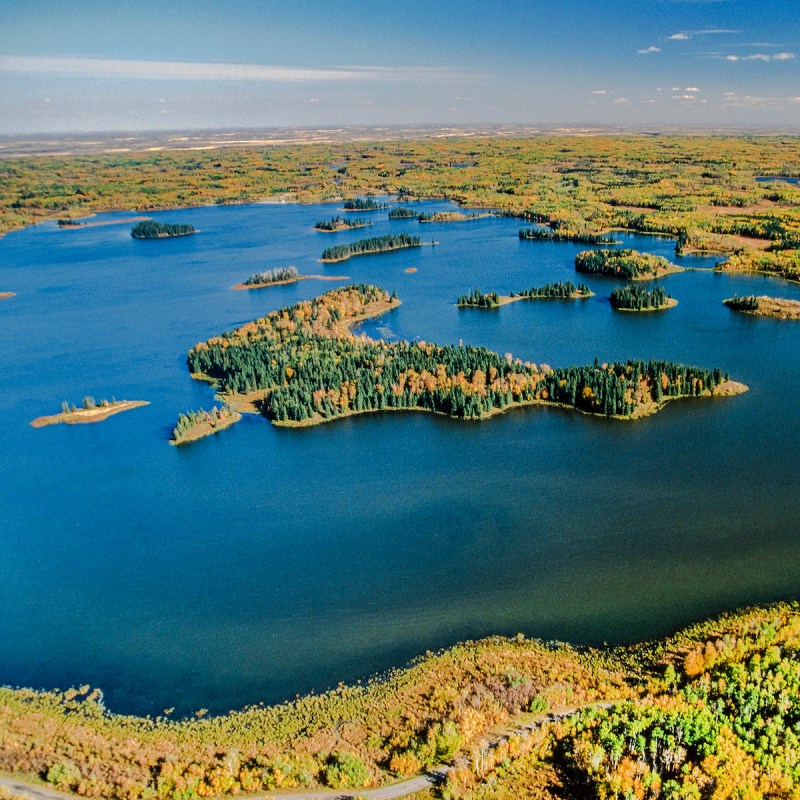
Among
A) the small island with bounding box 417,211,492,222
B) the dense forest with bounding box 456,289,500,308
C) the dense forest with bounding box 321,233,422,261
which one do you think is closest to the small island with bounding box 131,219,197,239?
the dense forest with bounding box 321,233,422,261

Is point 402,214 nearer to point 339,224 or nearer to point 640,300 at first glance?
point 339,224

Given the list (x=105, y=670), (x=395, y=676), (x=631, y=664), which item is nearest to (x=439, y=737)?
(x=395, y=676)

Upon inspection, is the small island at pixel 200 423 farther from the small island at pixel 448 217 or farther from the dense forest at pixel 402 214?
the dense forest at pixel 402 214

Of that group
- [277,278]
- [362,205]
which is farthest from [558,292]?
[362,205]

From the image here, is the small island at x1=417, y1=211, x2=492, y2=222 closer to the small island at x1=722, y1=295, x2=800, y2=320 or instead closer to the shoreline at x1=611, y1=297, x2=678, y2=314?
the shoreline at x1=611, y1=297, x2=678, y2=314

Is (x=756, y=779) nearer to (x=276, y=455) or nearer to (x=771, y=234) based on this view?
(x=276, y=455)
